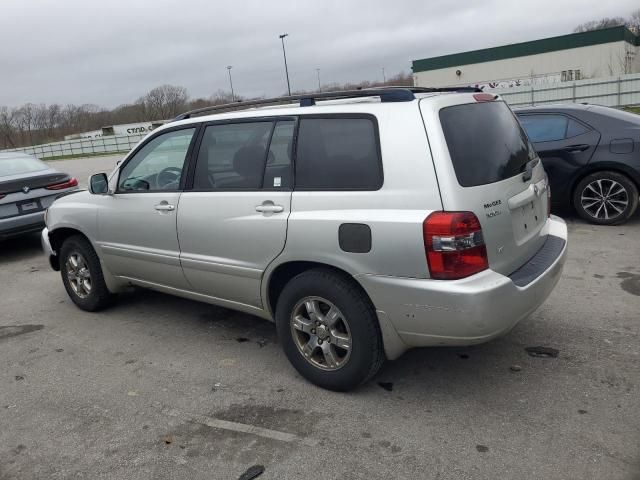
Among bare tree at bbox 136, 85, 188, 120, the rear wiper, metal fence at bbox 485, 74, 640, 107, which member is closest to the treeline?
bare tree at bbox 136, 85, 188, 120

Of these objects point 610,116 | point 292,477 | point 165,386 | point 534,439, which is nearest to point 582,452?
point 534,439

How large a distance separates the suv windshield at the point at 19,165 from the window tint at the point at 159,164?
15.5ft

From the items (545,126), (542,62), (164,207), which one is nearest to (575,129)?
(545,126)

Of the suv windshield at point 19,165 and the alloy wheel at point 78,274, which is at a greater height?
the suv windshield at point 19,165

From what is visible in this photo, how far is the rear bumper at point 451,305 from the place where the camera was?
289 cm

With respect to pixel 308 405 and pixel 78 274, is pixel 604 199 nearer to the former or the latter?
pixel 308 405

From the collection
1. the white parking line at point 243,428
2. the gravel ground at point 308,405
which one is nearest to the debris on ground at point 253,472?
the gravel ground at point 308,405

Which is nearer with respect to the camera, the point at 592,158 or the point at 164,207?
the point at 164,207

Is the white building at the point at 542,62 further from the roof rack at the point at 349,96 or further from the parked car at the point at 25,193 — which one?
the roof rack at the point at 349,96

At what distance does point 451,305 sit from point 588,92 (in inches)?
1057

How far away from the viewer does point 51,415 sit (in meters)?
3.50

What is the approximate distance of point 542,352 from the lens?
Result: 3867 mm

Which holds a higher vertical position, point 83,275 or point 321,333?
point 83,275

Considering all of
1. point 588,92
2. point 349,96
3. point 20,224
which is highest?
point 588,92
